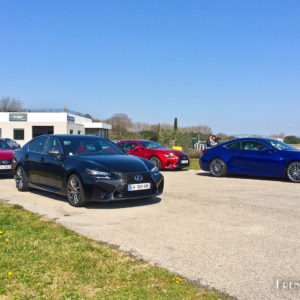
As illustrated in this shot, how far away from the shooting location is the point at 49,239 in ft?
15.6

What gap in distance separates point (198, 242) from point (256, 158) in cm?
764

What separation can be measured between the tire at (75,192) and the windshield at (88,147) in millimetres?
725

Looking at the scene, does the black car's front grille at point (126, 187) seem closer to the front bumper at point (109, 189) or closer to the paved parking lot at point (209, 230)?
the front bumper at point (109, 189)

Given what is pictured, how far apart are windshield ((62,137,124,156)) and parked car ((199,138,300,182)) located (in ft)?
17.7

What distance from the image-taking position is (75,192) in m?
7.16

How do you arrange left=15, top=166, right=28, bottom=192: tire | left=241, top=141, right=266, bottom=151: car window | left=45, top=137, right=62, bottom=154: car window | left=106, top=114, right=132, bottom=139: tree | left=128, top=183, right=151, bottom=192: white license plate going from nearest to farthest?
left=128, top=183, right=151, bottom=192: white license plate < left=45, top=137, right=62, bottom=154: car window < left=15, top=166, right=28, bottom=192: tire < left=241, top=141, right=266, bottom=151: car window < left=106, top=114, right=132, bottom=139: tree

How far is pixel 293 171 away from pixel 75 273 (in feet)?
30.4

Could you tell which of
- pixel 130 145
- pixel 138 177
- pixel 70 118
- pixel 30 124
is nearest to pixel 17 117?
pixel 30 124

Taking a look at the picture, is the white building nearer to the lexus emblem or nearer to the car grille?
the car grille

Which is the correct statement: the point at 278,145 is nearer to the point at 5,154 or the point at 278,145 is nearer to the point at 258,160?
the point at 258,160

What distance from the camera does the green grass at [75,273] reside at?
3.10 m

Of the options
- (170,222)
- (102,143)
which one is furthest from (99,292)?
(102,143)

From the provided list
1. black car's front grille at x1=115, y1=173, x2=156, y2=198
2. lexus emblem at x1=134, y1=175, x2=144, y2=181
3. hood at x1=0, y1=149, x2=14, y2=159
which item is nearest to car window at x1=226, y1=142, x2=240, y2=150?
black car's front grille at x1=115, y1=173, x2=156, y2=198

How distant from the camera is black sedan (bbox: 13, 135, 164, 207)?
22.2 ft
